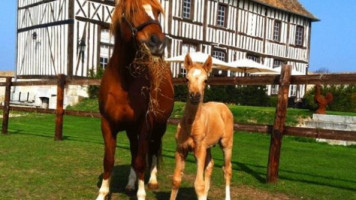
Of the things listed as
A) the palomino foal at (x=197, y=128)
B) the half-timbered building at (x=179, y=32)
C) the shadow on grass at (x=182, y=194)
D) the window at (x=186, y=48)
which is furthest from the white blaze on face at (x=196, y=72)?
the window at (x=186, y=48)

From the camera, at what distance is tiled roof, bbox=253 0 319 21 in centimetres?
2992

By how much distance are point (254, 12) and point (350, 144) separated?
703 inches

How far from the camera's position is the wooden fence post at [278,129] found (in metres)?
6.37

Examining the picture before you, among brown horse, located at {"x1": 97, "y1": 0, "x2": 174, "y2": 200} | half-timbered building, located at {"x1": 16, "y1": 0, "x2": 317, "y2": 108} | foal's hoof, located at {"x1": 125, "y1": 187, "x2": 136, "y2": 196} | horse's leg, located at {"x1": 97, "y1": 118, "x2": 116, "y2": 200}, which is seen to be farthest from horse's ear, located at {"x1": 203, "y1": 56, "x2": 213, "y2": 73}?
half-timbered building, located at {"x1": 16, "y1": 0, "x2": 317, "y2": 108}

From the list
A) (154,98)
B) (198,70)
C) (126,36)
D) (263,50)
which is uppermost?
(263,50)

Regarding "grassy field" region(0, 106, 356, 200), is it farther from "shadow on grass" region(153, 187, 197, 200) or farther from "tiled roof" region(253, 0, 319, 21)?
"tiled roof" region(253, 0, 319, 21)

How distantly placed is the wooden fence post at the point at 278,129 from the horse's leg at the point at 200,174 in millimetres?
2350

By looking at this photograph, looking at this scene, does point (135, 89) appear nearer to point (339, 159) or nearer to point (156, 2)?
point (156, 2)

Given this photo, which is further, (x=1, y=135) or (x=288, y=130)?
(x=1, y=135)

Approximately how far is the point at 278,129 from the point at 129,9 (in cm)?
318

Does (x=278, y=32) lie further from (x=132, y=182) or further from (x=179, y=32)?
(x=132, y=182)

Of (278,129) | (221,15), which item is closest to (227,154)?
(278,129)

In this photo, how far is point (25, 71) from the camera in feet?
81.1

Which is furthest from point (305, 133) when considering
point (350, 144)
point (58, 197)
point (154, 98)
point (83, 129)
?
point (83, 129)
